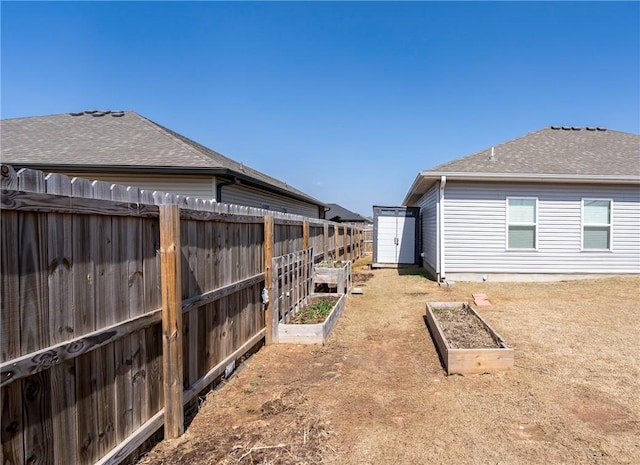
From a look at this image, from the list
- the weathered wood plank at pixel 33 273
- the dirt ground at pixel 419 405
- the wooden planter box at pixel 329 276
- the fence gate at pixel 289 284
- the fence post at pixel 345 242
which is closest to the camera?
the weathered wood plank at pixel 33 273

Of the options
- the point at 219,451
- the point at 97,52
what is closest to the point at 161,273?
the point at 219,451

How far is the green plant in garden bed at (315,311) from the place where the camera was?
6094mm

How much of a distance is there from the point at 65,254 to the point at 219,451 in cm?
180

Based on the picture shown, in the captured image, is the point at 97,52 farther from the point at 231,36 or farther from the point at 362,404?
the point at 362,404

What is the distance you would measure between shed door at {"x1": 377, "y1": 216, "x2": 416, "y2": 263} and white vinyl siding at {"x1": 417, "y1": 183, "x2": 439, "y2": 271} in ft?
1.70

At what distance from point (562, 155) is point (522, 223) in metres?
3.14

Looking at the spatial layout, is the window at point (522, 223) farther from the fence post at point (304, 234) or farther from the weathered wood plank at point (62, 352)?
the weathered wood plank at point (62, 352)

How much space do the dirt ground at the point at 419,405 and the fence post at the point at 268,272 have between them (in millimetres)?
252

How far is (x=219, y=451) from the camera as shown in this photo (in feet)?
8.93

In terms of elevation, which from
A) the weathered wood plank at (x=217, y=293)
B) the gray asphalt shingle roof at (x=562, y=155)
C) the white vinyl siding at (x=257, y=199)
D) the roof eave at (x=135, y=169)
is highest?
the gray asphalt shingle roof at (x=562, y=155)

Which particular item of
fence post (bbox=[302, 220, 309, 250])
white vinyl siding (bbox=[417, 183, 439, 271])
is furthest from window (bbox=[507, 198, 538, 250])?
fence post (bbox=[302, 220, 309, 250])

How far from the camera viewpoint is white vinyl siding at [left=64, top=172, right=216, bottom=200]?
30.4ft

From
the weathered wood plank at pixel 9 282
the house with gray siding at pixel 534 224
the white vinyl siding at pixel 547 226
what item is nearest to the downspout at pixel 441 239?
the house with gray siding at pixel 534 224

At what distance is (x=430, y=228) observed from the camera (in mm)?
12516
